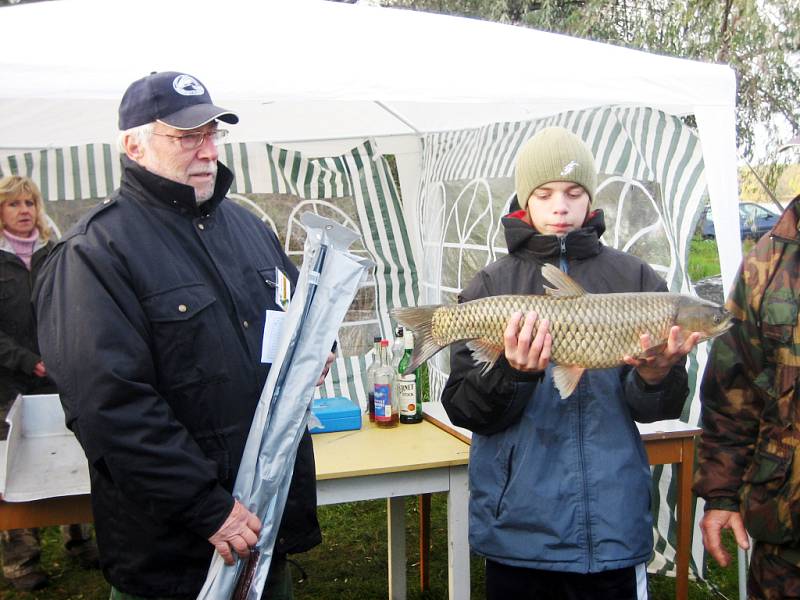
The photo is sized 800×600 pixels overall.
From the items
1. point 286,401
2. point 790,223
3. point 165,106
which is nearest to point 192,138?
point 165,106

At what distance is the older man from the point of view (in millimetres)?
1996

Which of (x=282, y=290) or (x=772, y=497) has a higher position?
(x=282, y=290)

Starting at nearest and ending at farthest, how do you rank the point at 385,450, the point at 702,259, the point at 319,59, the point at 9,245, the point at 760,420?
the point at 760,420, the point at 385,450, the point at 319,59, the point at 702,259, the point at 9,245

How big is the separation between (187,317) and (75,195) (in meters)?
4.63

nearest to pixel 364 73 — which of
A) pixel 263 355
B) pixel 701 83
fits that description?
pixel 701 83

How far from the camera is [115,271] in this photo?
2.06 m

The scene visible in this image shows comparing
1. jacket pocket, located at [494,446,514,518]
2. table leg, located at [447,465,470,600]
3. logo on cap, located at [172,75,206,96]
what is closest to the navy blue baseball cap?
logo on cap, located at [172,75,206,96]

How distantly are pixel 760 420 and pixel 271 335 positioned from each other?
4.95 feet

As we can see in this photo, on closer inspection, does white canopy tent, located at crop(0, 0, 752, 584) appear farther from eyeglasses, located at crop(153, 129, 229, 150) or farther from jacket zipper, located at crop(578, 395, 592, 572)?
jacket zipper, located at crop(578, 395, 592, 572)

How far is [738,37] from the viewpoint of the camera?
31.7 feet

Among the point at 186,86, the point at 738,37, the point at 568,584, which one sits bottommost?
the point at 568,584

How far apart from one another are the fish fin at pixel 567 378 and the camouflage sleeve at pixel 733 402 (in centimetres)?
48

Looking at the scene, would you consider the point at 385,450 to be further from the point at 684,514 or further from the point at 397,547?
the point at 684,514

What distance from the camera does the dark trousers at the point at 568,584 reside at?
7.49ft
